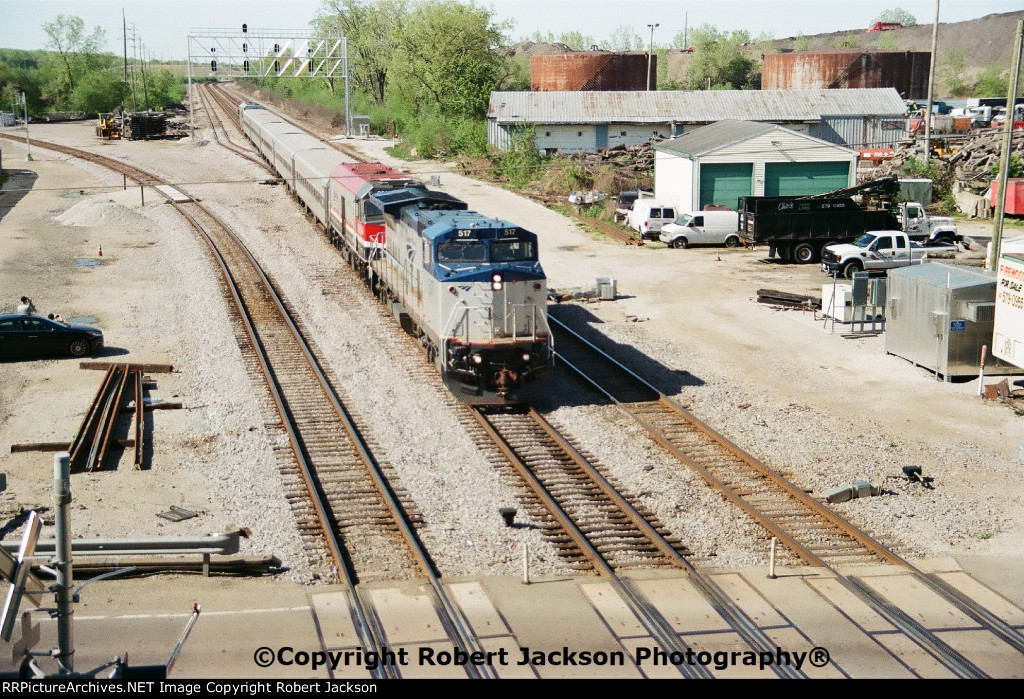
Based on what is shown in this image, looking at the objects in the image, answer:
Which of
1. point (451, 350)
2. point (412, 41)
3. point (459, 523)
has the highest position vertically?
point (412, 41)

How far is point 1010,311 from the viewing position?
77.4 ft

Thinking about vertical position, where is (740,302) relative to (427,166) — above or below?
below

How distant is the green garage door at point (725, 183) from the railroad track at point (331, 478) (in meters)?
23.6

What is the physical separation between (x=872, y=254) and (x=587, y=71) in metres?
60.1

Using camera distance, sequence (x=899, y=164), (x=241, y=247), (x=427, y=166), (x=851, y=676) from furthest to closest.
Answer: (x=427, y=166), (x=899, y=164), (x=241, y=247), (x=851, y=676)

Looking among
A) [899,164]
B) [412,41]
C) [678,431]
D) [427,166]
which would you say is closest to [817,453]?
[678,431]

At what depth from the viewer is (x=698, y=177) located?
1919 inches

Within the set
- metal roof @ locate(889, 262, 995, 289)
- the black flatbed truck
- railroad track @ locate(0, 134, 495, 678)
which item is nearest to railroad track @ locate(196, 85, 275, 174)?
the black flatbed truck

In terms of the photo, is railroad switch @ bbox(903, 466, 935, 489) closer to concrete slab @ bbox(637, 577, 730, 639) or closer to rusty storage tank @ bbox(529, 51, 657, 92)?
concrete slab @ bbox(637, 577, 730, 639)

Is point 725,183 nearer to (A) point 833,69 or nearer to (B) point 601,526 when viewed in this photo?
(B) point 601,526

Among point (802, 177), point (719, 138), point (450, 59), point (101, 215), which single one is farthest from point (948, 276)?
point (450, 59)

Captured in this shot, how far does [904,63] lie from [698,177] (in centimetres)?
A: 6986

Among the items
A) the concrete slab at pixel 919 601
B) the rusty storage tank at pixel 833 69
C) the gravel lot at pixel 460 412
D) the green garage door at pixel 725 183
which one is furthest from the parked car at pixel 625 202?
the rusty storage tank at pixel 833 69
